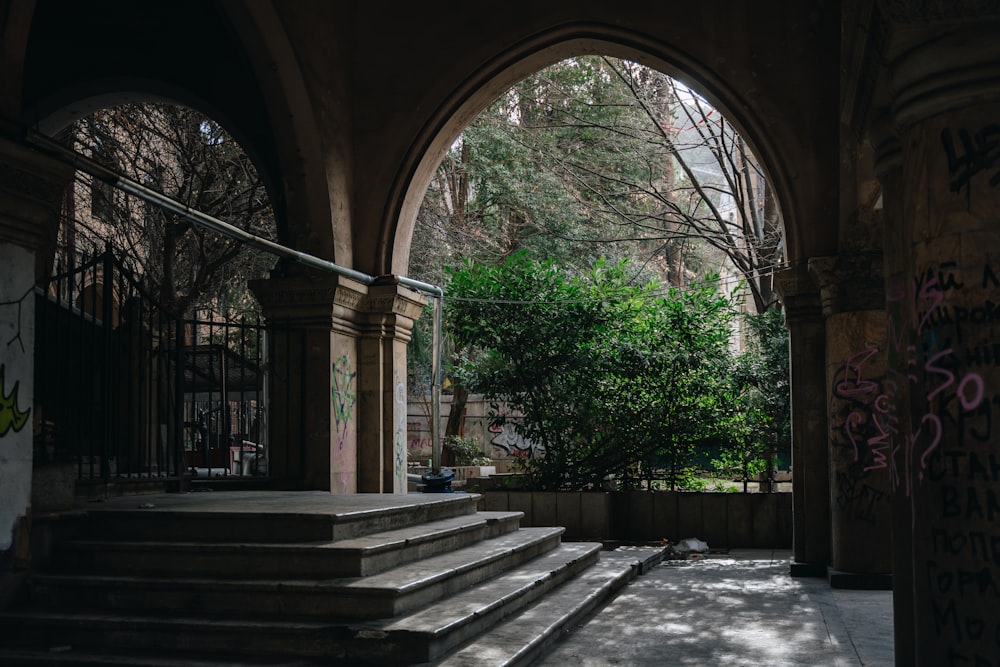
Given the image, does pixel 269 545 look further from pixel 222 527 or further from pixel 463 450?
pixel 463 450

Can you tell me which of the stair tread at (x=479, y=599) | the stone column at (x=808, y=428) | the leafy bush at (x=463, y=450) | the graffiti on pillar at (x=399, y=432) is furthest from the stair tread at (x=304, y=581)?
the leafy bush at (x=463, y=450)

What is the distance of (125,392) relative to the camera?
10914 millimetres

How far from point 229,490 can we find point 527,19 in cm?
564

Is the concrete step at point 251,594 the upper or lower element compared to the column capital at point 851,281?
lower

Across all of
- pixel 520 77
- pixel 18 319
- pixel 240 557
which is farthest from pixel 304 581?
pixel 520 77

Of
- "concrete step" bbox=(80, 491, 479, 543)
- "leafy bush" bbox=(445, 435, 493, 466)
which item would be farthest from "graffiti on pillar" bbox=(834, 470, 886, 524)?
"leafy bush" bbox=(445, 435, 493, 466)

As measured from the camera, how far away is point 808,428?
9.34m

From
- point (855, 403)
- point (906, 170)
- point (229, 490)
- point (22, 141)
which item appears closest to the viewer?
point (906, 170)

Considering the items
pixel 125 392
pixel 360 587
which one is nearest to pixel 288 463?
pixel 125 392

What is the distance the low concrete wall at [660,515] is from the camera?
40.6 ft

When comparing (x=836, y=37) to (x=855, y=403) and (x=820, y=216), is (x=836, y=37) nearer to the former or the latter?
(x=820, y=216)

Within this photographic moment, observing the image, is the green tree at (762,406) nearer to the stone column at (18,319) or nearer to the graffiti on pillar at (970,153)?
the graffiti on pillar at (970,153)

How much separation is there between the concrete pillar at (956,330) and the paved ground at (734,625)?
2218 millimetres

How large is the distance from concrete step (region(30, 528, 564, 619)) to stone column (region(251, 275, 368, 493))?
3498mm
